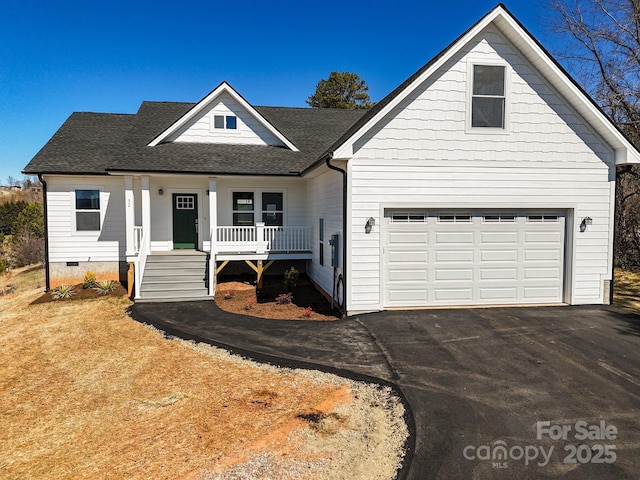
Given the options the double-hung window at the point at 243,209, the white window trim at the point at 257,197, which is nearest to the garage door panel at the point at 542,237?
the white window trim at the point at 257,197

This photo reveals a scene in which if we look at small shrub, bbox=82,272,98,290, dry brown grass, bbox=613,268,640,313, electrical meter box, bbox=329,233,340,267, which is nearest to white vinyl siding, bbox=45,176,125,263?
small shrub, bbox=82,272,98,290

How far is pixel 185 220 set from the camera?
14555 millimetres

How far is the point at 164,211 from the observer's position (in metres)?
14.4

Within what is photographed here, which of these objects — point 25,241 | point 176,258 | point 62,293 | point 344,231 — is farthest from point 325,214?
point 25,241

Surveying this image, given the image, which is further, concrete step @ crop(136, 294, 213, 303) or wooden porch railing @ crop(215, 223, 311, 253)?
wooden porch railing @ crop(215, 223, 311, 253)

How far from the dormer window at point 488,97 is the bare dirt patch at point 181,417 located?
7096 millimetres

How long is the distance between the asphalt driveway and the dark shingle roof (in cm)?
483

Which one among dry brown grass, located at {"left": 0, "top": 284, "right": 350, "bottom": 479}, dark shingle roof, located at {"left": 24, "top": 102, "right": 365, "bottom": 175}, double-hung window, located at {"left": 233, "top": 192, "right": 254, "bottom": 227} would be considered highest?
dark shingle roof, located at {"left": 24, "top": 102, "right": 365, "bottom": 175}

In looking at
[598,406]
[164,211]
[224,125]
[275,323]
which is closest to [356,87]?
[224,125]

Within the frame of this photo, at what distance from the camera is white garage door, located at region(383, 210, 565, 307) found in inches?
378

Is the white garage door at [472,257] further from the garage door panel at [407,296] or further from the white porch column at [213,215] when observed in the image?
the white porch column at [213,215]

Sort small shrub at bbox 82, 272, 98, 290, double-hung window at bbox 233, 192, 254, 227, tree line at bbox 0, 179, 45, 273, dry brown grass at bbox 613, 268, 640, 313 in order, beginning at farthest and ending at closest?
tree line at bbox 0, 179, 45, 273
double-hung window at bbox 233, 192, 254, 227
small shrub at bbox 82, 272, 98, 290
dry brown grass at bbox 613, 268, 640, 313

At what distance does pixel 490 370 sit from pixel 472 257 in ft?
13.3

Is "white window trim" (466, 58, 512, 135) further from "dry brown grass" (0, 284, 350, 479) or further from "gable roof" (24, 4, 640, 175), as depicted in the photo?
"dry brown grass" (0, 284, 350, 479)
